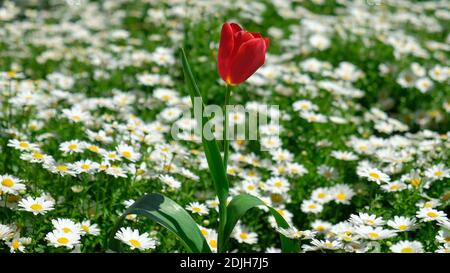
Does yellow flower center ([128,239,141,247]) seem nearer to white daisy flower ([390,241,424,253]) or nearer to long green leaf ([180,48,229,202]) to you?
long green leaf ([180,48,229,202])

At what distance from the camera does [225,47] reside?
2156 mm

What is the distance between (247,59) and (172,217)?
0.59 meters

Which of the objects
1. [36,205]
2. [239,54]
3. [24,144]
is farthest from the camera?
[24,144]

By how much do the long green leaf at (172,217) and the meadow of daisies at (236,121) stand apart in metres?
0.23

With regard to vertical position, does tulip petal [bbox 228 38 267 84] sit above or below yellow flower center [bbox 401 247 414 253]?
above

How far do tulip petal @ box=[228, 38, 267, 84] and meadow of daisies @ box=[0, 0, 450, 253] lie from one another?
0.63 m

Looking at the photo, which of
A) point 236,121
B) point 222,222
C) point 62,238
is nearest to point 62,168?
point 62,238

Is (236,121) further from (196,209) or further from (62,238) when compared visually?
(62,238)

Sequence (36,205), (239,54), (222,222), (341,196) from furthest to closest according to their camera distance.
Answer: (341,196), (36,205), (222,222), (239,54)

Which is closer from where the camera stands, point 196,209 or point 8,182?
point 8,182

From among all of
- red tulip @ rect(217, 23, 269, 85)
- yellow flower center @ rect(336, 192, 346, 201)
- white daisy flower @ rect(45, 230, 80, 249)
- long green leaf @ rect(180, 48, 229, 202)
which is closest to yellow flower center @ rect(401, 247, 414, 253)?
yellow flower center @ rect(336, 192, 346, 201)

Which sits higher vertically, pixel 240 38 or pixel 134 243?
pixel 240 38

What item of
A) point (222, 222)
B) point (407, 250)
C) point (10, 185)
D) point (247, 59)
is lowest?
point (407, 250)

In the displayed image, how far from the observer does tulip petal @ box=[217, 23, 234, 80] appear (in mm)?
2137
